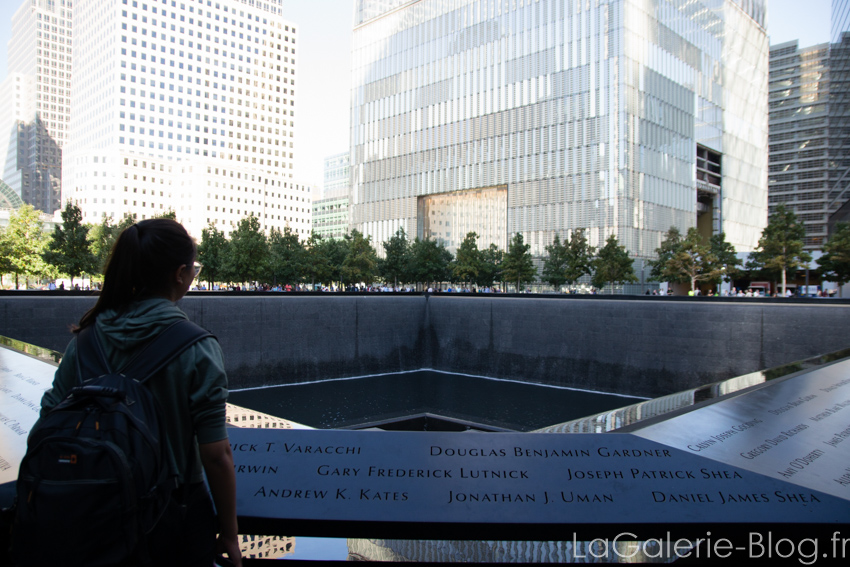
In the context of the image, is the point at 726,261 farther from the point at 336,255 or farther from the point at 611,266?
the point at 336,255

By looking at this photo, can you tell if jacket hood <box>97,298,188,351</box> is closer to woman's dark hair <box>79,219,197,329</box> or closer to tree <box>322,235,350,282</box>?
woman's dark hair <box>79,219,197,329</box>

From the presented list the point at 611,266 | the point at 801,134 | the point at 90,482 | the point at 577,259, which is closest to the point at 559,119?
the point at 577,259

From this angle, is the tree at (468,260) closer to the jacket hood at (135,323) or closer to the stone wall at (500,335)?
the stone wall at (500,335)

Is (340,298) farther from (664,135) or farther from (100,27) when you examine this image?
(100,27)

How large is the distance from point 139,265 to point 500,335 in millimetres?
23845

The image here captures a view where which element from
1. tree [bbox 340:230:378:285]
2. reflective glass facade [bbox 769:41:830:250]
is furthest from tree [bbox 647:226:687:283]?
reflective glass facade [bbox 769:41:830:250]

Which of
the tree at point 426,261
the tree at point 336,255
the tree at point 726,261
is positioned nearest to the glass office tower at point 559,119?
the tree at point 726,261

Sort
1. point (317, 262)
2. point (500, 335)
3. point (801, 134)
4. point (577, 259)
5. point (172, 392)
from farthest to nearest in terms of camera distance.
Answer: point (801, 134) < point (317, 262) < point (577, 259) < point (500, 335) < point (172, 392)

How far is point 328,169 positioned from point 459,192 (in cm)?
10455

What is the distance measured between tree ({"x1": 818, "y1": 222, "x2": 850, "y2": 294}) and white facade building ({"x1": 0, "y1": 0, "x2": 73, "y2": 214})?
176 meters

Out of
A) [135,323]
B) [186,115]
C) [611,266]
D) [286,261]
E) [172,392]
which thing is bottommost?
[172,392]

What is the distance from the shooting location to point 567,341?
76.1 feet

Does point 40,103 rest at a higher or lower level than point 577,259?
higher

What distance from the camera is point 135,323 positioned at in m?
1.83
